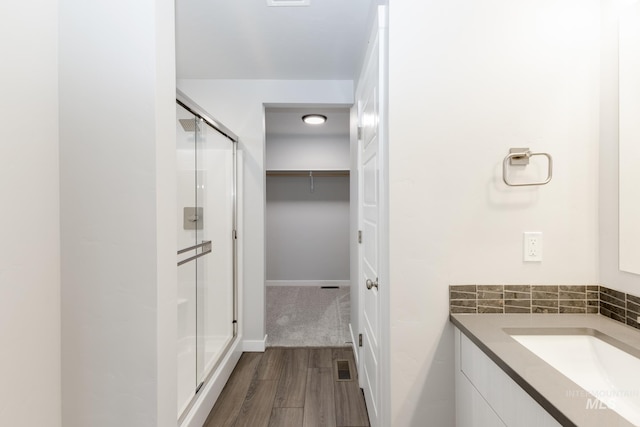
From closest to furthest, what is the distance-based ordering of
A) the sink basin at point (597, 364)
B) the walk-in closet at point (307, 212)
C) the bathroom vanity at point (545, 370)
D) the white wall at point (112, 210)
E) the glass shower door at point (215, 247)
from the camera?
1. the bathroom vanity at point (545, 370)
2. the sink basin at point (597, 364)
3. the white wall at point (112, 210)
4. the glass shower door at point (215, 247)
5. the walk-in closet at point (307, 212)

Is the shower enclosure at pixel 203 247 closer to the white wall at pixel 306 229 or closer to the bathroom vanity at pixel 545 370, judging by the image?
the bathroom vanity at pixel 545 370

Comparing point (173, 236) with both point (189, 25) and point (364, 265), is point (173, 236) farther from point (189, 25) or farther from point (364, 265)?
point (189, 25)

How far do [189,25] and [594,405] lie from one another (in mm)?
2557

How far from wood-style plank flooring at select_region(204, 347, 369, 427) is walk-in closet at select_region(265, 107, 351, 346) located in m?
1.57

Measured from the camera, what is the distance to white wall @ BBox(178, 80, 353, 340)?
280 cm

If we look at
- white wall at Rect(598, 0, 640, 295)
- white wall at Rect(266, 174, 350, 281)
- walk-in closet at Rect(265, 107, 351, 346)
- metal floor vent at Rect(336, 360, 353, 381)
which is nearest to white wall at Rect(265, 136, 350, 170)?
walk-in closet at Rect(265, 107, 351, 346)

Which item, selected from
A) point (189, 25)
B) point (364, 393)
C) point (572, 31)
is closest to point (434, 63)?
point (572, 31)

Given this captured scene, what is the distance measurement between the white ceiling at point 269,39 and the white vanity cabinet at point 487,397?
67.2 inches

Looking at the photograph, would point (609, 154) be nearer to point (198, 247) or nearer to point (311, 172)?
point (198, 247)

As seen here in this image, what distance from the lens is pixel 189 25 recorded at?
6.61ft

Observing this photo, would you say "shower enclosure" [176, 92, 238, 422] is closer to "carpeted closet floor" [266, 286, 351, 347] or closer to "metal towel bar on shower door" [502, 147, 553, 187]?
"carpeted closet floor" [266, 286, 351, 347]

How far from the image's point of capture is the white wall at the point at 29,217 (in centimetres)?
85

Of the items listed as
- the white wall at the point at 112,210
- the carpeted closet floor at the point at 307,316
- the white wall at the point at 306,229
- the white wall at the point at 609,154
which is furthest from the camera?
the white wall at the point at 306,229

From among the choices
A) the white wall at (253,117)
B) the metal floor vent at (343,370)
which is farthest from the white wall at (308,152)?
the metal floor vent at (343,370)
